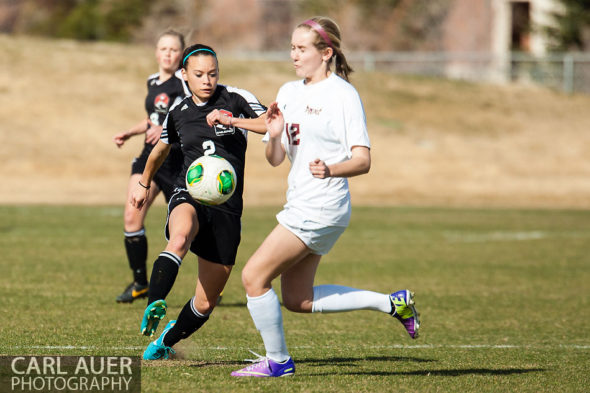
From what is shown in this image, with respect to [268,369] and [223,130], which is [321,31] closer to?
[223,130]

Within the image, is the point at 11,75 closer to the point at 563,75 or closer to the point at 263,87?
the point at 263,87

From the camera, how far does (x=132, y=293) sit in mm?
9727

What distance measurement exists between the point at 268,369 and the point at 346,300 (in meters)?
0.72

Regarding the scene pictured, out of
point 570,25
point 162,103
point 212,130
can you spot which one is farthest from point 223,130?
point 570,25

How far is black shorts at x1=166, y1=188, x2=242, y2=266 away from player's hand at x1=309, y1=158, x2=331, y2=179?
3.50ft

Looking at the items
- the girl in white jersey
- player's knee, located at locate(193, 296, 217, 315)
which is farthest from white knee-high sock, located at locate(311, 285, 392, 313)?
player's knee, located at locate(193, 296, 217, 315)

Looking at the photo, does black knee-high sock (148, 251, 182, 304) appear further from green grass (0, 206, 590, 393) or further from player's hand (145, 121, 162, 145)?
player's hand (145, 121, 162, 145)

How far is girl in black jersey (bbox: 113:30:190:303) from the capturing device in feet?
30.7

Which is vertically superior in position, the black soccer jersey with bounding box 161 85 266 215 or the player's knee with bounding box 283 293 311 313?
the black soccer jersey with bounding box 161 85 266 215

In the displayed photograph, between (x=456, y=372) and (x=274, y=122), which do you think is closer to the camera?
(x=274, y=122)

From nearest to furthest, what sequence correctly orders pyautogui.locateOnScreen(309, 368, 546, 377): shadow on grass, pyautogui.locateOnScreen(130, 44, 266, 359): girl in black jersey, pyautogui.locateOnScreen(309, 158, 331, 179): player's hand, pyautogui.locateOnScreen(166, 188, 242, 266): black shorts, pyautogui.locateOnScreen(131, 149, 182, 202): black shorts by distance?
pyautogui.locateOnScreen(309, 158, 331, 179): player's hand, pyautogui.locateOnScreen(130, 44, 266, 359): girl in black jersey, pyautogui.locateOnScreen(166, 188, 242, 266): black shorts, pyautogui.locateOnScreen(309, 368, 546, 377): shadow on grass, pyautogui.locateOnScreen(131, 149, 182, 202): black shorts

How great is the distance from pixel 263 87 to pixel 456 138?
7.94 m

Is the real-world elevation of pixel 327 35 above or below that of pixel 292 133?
above

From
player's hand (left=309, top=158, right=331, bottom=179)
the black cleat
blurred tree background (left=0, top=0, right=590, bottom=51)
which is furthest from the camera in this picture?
blurred tree background (left=0, top=0, right=590, bottom=51)
